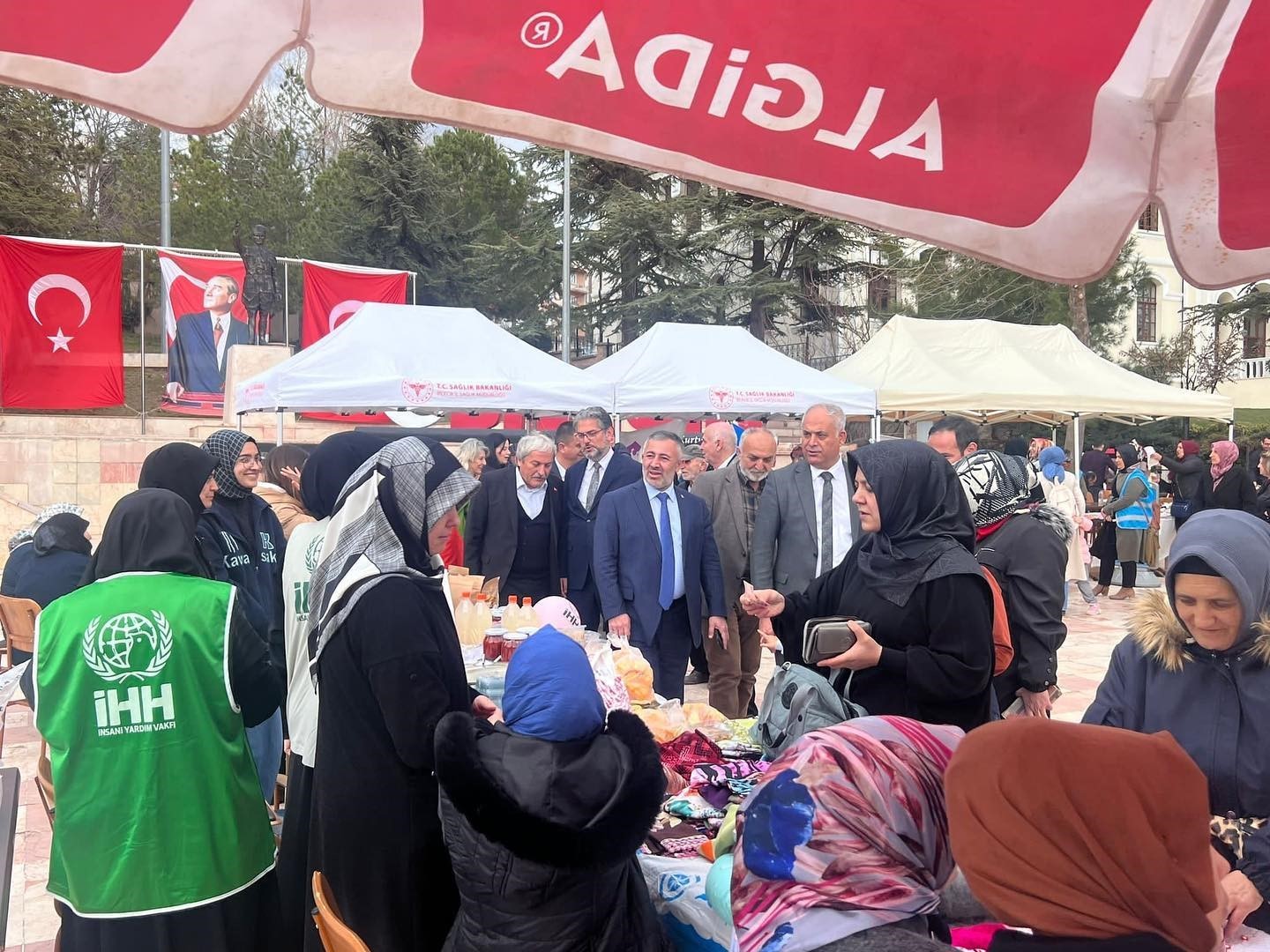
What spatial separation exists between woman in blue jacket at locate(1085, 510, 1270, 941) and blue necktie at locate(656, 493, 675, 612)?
3493mm

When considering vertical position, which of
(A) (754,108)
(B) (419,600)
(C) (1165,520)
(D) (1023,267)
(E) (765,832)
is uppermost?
(A) (754,108)

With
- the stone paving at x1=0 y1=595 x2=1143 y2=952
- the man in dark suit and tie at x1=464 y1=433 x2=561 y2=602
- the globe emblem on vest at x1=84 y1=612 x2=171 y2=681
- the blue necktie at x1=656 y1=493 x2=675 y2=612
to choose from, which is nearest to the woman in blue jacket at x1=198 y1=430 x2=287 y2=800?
the stone paving at x1=0 y1=595 x2=1143 y2=952

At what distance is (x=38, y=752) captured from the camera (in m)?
6.11

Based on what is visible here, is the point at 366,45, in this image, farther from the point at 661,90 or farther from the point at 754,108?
the point at 754,108

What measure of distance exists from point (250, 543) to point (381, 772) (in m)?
2.74

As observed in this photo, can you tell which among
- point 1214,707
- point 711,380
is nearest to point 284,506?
point 1214,707

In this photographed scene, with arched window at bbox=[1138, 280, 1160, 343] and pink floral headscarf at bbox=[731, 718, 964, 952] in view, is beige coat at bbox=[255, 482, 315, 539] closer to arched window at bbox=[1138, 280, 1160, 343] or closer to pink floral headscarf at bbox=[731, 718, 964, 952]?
pink floral headscarf at bbox=[731, 718, 964, 952]

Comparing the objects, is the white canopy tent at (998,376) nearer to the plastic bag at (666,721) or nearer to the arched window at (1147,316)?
the plastic bag at (666,721)

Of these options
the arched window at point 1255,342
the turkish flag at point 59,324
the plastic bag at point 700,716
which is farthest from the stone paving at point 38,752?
the arched window at point 1255,342

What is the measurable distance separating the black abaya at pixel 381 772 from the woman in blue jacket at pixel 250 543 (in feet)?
6.55

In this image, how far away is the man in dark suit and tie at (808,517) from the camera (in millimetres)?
5473

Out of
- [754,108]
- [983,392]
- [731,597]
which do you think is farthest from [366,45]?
[983,392]

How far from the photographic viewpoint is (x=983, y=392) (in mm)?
13633

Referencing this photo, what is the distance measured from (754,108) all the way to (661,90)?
167 millimetres
